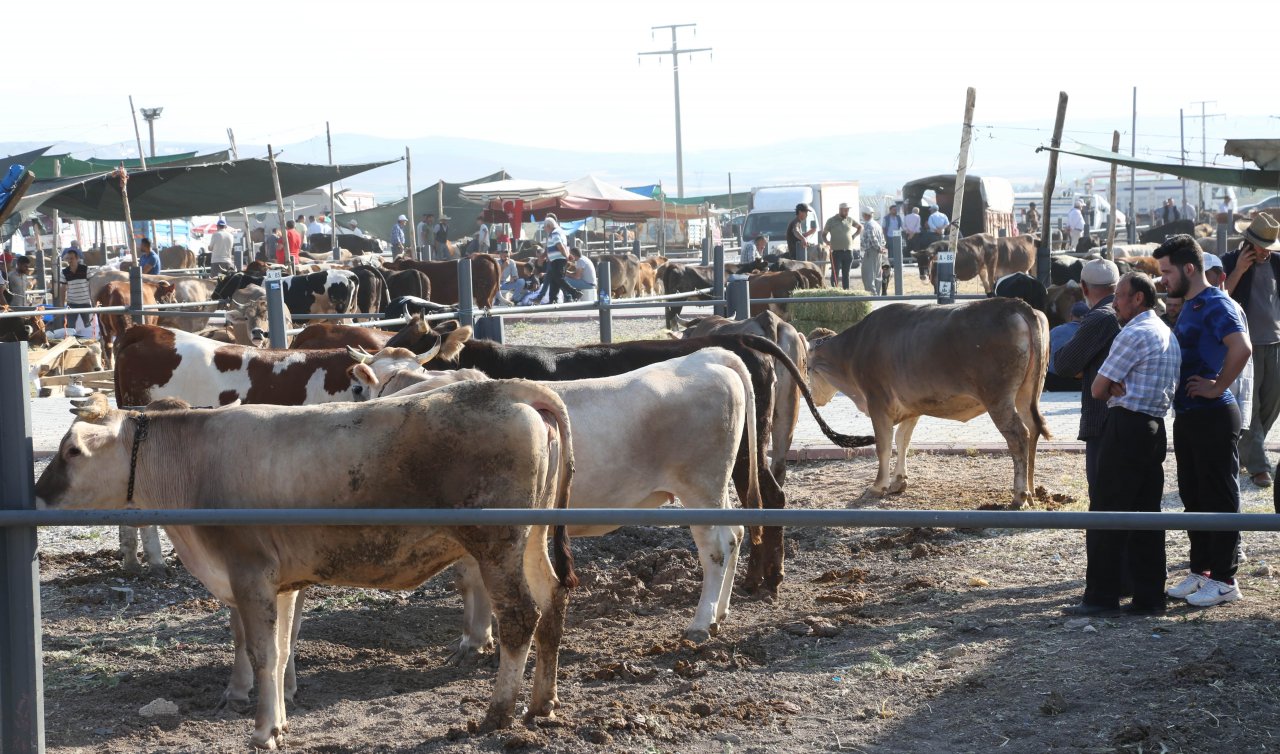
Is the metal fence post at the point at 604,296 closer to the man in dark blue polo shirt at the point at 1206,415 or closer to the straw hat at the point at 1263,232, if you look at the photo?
the straw hat at the point at 1263,232

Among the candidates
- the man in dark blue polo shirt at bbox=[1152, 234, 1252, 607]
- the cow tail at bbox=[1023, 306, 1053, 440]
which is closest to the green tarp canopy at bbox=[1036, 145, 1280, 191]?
the cow tail at bbox=[1023, 306, 1053, 440]

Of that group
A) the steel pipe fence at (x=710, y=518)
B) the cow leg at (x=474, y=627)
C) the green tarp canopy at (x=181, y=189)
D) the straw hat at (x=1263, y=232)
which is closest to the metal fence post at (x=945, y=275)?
the straw hat at (x=1263, y=232)

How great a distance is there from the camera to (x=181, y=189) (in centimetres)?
2170

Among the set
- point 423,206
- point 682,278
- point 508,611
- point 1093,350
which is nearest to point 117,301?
point 682,278

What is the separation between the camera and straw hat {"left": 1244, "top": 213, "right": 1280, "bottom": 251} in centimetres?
847

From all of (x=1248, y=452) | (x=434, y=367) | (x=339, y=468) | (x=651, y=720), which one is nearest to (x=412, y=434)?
(x=339, y=468)

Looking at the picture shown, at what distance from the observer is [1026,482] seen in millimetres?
9266

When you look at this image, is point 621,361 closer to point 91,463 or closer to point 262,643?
point 262,643

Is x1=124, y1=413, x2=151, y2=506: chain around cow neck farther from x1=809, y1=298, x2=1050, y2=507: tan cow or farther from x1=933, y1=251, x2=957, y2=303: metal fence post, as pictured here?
x1=933, y1=251, x2=957, y2=303: metal fence post

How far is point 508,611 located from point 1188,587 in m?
3.54

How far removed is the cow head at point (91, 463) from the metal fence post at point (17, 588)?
4.65 feet

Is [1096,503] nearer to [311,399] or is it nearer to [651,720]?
[651,720]

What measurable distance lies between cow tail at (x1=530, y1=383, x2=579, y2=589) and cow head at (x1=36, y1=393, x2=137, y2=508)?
1.64 meters

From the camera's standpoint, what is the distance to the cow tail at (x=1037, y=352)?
934 cm
